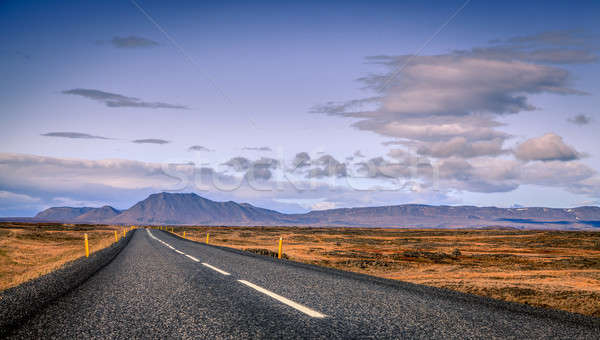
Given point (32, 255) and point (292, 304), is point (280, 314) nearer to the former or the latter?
point (292, 304)

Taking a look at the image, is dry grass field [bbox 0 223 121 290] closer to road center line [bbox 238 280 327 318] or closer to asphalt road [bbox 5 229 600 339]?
asphalt road [bbox 5 229 600 339]

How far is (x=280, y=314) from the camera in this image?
5.35 metres

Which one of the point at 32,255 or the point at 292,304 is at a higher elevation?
the point at 292,304

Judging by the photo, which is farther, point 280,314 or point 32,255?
point 32,255

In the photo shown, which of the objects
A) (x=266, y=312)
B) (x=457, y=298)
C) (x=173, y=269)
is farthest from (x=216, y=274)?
(x=457, y=298)

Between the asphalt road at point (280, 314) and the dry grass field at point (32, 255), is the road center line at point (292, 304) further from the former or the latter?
the dry grass field at point (32, 255)

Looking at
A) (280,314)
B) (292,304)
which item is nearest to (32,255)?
(292,304)

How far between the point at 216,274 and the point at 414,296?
5.14 m

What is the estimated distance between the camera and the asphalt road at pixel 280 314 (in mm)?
4527

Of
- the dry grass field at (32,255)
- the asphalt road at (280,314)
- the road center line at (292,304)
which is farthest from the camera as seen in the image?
the dry grass field at (32,255)

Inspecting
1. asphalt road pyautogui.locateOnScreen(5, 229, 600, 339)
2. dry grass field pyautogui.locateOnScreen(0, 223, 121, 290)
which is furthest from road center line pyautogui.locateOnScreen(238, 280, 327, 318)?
dry grass field pyautogui.locateOnScreen(0, 223, 121, 290)

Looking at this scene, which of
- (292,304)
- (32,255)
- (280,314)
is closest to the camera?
(280,314)

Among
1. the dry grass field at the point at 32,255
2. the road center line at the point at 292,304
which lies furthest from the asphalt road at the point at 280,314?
the dry grass field at the point at 32,255

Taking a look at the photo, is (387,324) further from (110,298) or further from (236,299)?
(110,298)
